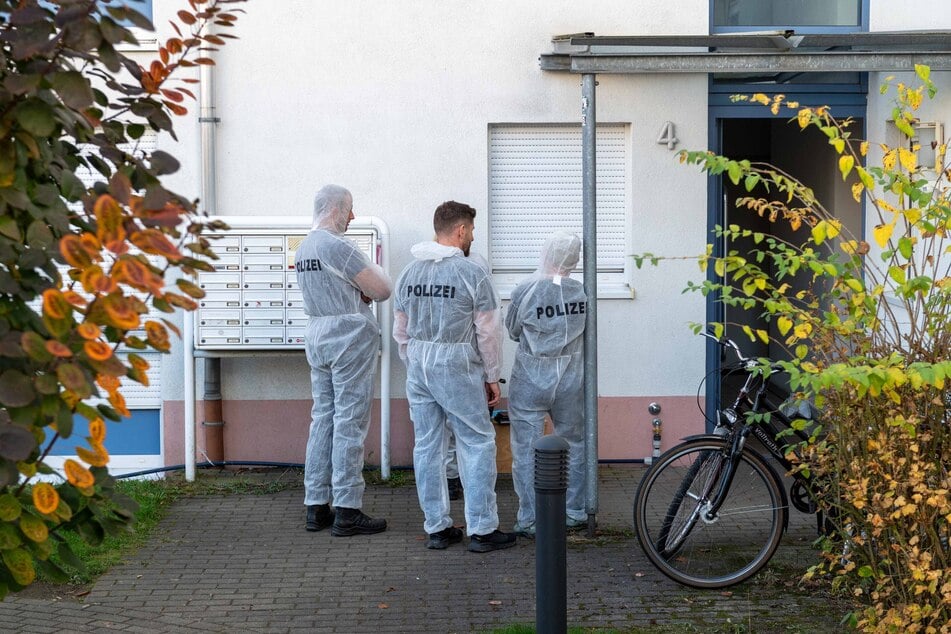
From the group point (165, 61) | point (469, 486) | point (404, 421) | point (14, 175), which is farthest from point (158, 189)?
point (404, 421)

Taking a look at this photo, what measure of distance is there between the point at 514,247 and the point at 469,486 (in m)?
2.61

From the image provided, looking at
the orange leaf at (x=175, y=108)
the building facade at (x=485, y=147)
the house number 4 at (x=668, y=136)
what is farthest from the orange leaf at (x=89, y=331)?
the house number 4 at (x=668, y=136)

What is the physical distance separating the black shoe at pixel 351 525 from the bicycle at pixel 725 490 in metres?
1.92

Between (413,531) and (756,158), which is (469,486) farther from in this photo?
(756,158)

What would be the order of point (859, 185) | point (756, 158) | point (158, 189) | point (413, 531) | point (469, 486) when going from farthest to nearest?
point (756, 158) → point (413, 531) → point (469, 486) → point (859, 185) → point (158, 189)

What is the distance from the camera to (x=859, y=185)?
15.4 ft

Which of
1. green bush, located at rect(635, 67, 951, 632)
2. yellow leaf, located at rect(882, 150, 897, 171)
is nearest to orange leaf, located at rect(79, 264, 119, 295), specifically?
green bush, located at rect(635, 67, 951, 632)

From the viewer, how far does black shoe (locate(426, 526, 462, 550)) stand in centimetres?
657

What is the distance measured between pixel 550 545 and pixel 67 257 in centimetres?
266

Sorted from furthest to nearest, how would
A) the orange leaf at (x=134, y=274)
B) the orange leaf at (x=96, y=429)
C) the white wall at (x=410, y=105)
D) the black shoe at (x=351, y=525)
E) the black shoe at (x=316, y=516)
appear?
the white wall at (x=410, y=105) < the black shoe at (x=316, y=516) < the black shoe at (x=351, y=525) < the orange leaf at (x=96, y=429) < the orange leaf at (x=134, y=274)

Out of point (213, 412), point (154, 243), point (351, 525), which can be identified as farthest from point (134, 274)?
point (213, 412)

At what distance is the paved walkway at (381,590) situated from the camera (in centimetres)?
540

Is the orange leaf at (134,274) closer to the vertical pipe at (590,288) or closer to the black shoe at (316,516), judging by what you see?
the vertical pipe at (590,288)

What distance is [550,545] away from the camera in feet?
13.9
